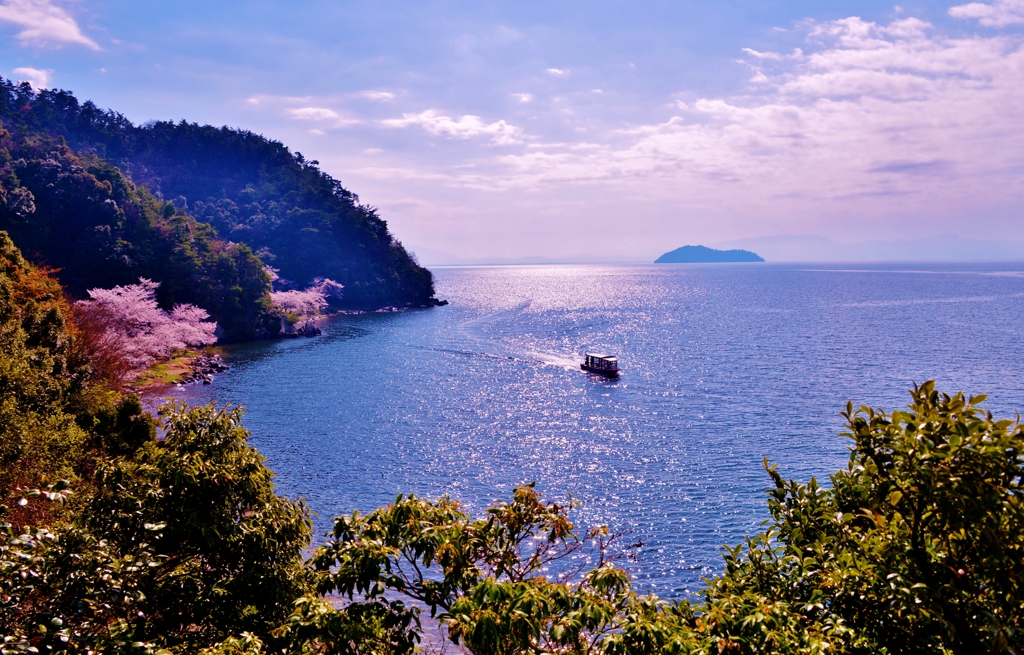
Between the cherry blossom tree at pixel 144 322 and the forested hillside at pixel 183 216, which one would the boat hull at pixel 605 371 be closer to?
the cherry blossom tree at pixel 144 322

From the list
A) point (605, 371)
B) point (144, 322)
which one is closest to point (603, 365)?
point (605, 371)

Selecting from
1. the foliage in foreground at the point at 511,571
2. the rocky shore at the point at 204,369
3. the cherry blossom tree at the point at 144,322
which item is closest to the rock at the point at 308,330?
the cherry blossom tree at the point at 144,322

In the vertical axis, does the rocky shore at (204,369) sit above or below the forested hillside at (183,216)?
below

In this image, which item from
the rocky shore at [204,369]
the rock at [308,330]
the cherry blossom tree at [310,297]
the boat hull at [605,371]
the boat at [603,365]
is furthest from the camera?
the cherry blossom tree at [310,297]

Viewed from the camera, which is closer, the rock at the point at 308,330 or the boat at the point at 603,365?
the boat at the point at 603,365

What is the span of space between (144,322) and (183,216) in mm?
37578

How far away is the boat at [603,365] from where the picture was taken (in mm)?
76537

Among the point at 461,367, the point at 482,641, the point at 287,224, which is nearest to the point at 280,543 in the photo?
the point at 482,641

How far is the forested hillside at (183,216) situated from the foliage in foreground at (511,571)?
70823 mm

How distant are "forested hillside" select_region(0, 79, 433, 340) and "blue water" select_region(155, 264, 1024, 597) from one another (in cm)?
2077

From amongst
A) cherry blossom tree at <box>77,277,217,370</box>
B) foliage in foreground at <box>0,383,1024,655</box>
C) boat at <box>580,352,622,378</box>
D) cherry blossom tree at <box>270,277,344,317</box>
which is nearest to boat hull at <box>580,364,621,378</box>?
boat at <box>580,352,622,378</box>

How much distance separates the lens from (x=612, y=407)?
2421 inches

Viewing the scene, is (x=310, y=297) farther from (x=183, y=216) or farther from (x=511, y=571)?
(x=511, y=571)

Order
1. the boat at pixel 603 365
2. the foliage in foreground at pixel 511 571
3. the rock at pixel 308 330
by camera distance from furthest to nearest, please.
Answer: the rock at pixel 308 330
the boat at pixel 603 365
the foliage in foreground at pixel 511 571
